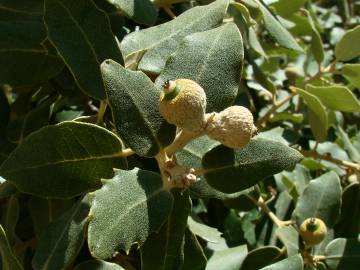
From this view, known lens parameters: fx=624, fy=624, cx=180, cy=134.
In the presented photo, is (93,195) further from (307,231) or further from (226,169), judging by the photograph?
(307,231)

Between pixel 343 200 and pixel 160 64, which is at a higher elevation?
pixel 160 64

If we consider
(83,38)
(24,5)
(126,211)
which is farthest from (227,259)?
(24,5)

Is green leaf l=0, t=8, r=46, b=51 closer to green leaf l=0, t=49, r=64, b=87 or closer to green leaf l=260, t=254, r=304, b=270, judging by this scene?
green leaf l=0, t=49, r=64, b=87

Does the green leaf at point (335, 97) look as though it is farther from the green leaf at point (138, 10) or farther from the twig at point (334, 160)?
the green leaf at point (138, 10)

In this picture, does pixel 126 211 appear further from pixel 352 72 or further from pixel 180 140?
pixel 352 72

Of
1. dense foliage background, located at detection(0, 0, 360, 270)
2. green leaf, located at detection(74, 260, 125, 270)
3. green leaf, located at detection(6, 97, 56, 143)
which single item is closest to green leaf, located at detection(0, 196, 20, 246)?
dense foliage background, located at detection(0, 0, 360, 270)

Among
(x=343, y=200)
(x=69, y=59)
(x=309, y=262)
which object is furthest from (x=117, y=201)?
(x=343, y=200)
